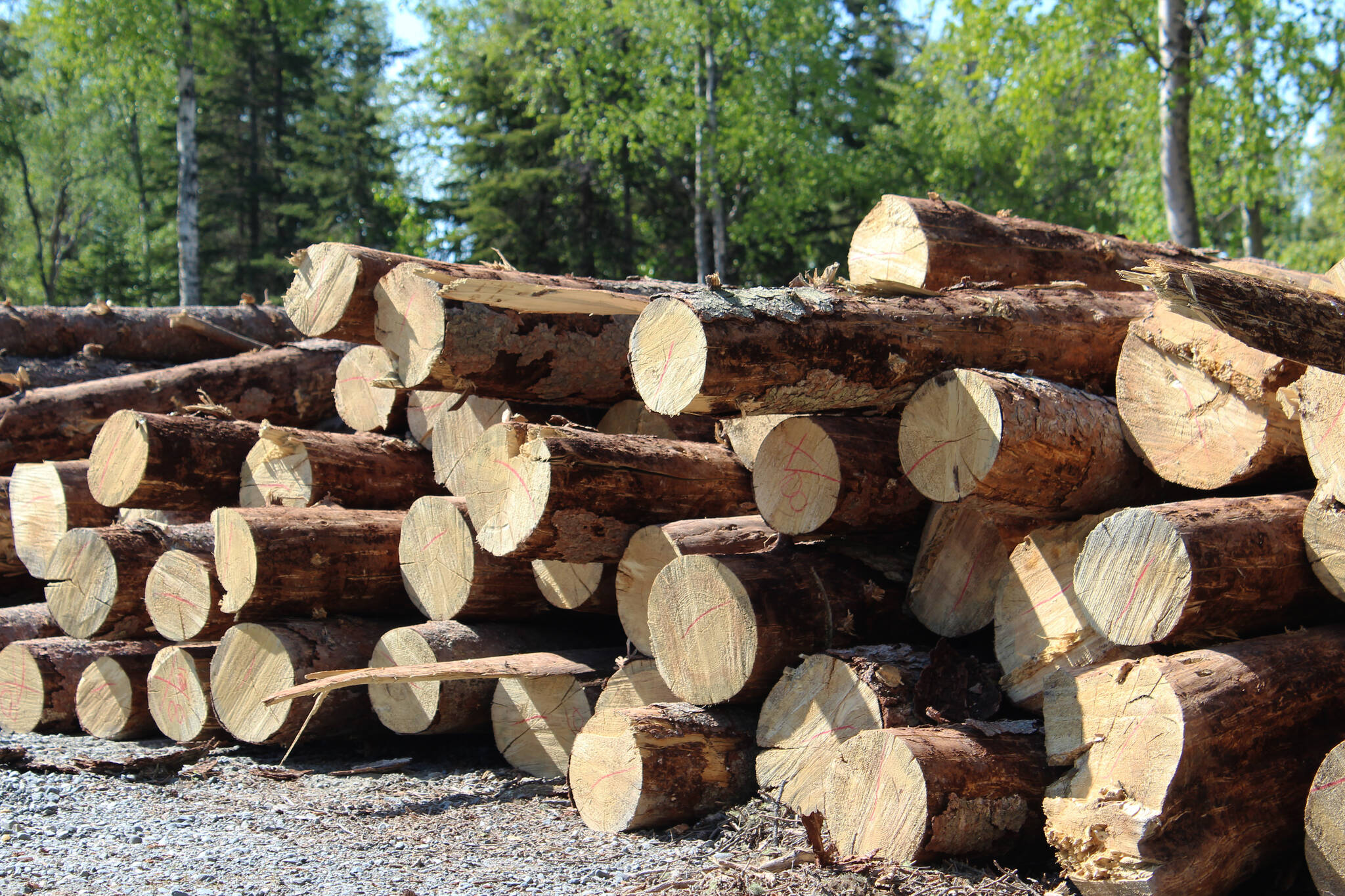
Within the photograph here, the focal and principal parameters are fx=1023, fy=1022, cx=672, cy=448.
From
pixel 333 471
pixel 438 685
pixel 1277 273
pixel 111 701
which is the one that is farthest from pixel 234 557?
pixel 1277 273

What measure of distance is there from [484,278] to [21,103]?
28.3 m

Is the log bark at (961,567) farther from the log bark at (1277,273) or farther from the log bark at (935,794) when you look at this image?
the log bark at (1277,273)

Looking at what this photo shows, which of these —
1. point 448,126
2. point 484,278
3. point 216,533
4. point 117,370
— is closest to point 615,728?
point 484,278

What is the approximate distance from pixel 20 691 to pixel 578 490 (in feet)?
12.2

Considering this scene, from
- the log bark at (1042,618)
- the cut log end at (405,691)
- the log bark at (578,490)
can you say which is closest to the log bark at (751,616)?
the log bark at (578,490)

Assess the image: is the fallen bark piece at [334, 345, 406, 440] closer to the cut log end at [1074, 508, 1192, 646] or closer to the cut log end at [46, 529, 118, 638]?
the cut log end at [46, 529, 118, 638]

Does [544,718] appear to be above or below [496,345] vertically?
below

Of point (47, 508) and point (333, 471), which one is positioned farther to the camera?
point (47, 508)

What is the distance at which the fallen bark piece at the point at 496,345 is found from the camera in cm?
418

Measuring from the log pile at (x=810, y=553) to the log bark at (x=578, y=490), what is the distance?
16 mm

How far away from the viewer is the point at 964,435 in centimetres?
330

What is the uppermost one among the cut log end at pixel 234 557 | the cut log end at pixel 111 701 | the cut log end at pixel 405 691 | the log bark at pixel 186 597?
the cut log end at pixel 234 557

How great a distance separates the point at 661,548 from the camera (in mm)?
4125

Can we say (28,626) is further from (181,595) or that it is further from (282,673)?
(282,673)
